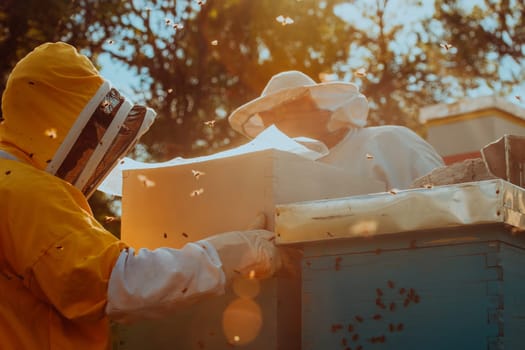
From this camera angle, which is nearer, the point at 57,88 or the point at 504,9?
the point at 57,88

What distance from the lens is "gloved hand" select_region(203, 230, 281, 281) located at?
2.30m

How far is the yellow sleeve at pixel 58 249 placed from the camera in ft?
6.87

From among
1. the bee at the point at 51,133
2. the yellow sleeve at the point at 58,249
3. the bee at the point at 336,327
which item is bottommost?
the bee at the point at 336,327

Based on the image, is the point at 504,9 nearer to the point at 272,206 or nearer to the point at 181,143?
the point at 181,143

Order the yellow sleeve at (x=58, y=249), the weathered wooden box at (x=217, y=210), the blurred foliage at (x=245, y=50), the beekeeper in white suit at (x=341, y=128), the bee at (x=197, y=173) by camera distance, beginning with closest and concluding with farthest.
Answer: the yellow sleeve at (x=58, y=249)
the weathered wooden box at (x=217, y=210)
the bee at (x=197, y=173)
the beekeeper in white suit at (x=341, y=128)
the blurred foliage at (x=245, y=50)

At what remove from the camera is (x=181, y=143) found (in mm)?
10516

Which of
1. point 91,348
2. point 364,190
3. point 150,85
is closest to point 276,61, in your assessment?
point 150,85

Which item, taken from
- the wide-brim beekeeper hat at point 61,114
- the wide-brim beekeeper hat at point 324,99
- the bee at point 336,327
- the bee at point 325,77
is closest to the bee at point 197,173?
the wide-brim beekeeper hat at point 61,114

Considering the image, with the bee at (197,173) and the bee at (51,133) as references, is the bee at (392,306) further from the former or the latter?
the bee at (51,133)

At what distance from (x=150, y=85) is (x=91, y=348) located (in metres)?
8.81

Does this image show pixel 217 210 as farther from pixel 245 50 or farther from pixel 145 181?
pixel 245 50

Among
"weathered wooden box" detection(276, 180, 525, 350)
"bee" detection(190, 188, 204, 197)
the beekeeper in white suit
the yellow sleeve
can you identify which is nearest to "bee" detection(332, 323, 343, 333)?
"weathered wooden box" detection(276, 180, 525, 350)

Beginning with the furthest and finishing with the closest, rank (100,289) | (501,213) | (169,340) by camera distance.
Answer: (169,340)
(100,289)
(501,213)

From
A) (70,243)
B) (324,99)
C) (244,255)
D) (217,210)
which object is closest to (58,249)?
(70,243)
